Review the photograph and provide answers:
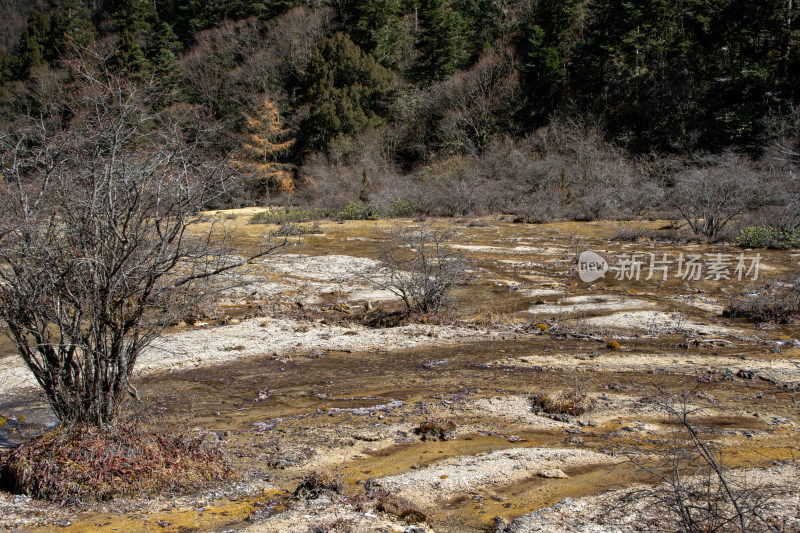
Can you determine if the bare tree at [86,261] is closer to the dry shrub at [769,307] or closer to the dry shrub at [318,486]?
the dry shrub at [318,486]

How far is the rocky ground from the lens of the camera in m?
4.51

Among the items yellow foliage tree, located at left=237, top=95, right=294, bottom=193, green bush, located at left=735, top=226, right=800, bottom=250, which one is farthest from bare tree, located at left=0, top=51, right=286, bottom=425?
yellow foliage tree, located at left=237, top=95, right=294, bottom=193

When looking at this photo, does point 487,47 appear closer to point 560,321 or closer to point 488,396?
point 560,321

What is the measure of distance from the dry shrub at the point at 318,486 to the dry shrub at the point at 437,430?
143cm

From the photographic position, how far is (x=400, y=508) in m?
4.49

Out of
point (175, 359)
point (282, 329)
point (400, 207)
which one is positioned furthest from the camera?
point (400, 207)

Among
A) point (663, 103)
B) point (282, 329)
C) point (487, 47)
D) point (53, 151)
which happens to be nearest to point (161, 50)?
point (487, 47)

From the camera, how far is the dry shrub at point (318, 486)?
4715 mm

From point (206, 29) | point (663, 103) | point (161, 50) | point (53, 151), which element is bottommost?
point (53, 151)

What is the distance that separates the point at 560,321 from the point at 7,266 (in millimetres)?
9156

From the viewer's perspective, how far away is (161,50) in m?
46.5

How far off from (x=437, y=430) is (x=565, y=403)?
166cm

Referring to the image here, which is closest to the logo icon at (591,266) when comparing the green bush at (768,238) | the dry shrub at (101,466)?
the green bush at (768,238)

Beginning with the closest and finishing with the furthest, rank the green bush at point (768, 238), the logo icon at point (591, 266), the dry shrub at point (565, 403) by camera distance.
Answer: the dry shrub at point (565, 403)
the logo icon at point (591, 266)
the green bush at point (768, 238)
